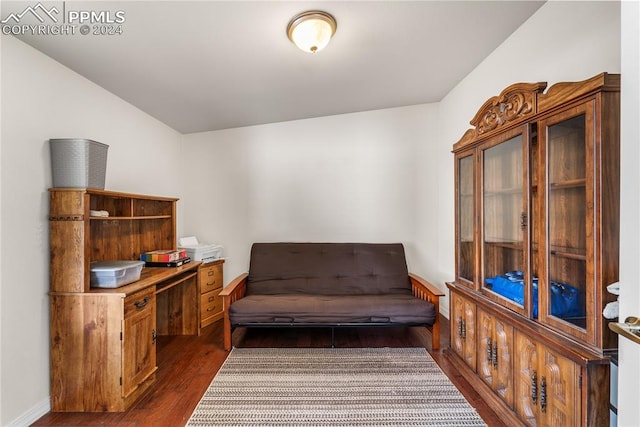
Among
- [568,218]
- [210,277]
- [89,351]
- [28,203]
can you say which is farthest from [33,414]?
[568,218]

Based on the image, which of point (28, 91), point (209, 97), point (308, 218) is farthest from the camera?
point (308, 218)

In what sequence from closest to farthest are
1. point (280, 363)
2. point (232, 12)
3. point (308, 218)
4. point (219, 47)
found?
point (232, 12), point (219, 47), point (280, 363), point (308, 218)

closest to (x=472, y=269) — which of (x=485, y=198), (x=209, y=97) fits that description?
(x=485, y=198)

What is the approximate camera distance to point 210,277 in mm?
3213

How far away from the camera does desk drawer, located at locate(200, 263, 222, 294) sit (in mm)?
3091

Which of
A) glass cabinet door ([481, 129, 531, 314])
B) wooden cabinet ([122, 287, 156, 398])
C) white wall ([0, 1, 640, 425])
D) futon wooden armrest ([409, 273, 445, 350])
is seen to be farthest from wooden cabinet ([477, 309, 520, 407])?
wooden cabinet ([122, 287, 156, 398])

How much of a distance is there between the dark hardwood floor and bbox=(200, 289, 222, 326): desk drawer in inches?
4.5

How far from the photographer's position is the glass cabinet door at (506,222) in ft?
5.43

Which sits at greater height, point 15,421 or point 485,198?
point 485,198

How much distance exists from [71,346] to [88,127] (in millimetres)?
1559

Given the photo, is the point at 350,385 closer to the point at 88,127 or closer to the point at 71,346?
the point at 71,346

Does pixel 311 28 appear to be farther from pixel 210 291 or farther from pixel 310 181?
pixel 210 291

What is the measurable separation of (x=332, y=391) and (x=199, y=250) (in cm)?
197

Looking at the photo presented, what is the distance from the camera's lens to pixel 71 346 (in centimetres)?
184
